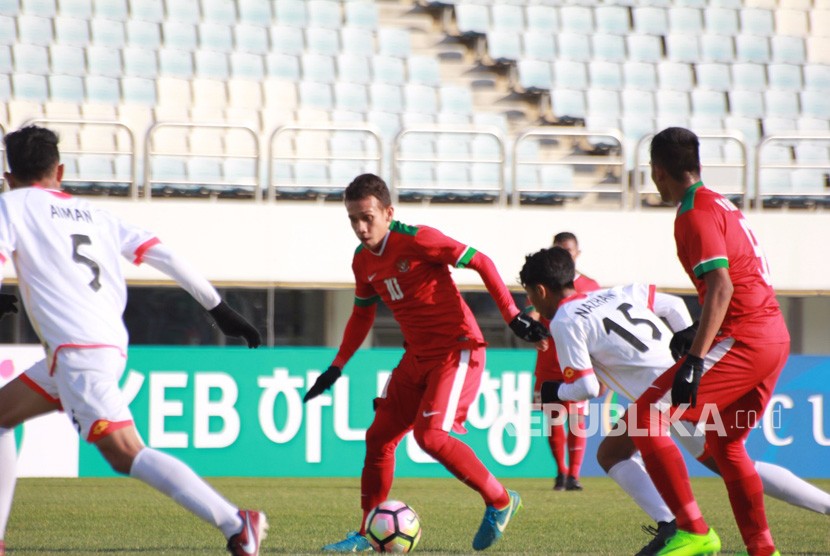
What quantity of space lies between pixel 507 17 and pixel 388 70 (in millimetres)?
2211

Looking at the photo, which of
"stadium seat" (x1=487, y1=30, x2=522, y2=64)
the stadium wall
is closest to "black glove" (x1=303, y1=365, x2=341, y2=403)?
the stadium wall

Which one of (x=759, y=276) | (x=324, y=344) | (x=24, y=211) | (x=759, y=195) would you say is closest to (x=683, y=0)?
(x=759, y=195)

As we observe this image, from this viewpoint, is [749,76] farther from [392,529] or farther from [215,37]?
[392,529]

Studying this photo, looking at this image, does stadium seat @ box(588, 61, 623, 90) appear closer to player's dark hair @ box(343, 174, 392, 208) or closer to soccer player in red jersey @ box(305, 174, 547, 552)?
soccer player in red jersey @ box(305, 174, 547, 552)

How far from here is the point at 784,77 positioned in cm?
1709

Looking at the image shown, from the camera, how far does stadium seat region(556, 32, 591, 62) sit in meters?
16.8

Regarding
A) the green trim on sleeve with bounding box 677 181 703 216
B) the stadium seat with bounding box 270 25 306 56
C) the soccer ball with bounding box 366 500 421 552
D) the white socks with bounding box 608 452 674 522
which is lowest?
the soccer ball with bounding box 366 500 421 552

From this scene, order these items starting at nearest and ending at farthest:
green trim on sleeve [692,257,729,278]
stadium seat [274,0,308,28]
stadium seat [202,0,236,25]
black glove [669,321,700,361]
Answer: green trim on sleeve [692,257,729,278], black glove [669,321,700,361], stadium seat [202,0,236,25], stadium seat [274,0,308,28]

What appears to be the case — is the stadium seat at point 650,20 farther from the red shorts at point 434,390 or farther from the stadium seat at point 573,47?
the red shorts at point 434,390

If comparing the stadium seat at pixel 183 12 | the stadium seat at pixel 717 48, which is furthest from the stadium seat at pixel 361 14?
the stadium seat at pixel 717 48

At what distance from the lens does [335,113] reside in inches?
592

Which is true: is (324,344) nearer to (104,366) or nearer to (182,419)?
(182,419)

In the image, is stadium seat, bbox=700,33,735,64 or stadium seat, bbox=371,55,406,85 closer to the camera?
stadium seat, bbox=371,55,406,85

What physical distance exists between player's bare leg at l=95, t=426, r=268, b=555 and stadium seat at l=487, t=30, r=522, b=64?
12.5 m
